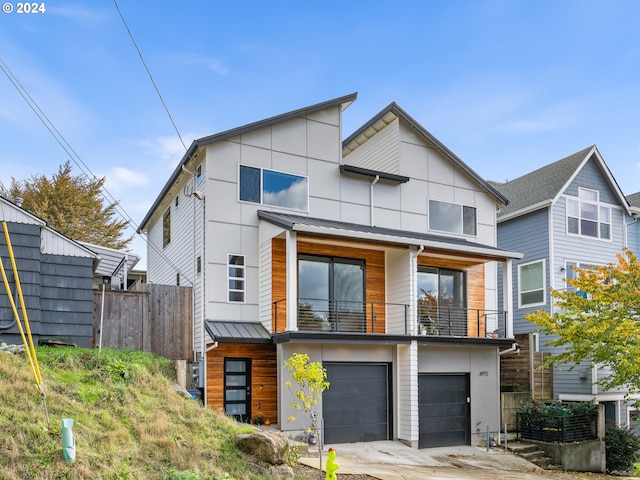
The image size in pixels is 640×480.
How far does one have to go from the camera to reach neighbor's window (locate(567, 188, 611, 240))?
936 inches

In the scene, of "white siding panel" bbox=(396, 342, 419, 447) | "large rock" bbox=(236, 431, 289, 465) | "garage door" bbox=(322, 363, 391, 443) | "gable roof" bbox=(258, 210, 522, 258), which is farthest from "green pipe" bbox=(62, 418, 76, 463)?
"white siding panel" bbox=(396, 342, 419, 447)

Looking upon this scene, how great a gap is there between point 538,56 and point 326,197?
7.52 m

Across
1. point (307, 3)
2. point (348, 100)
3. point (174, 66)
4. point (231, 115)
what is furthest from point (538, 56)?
point (174, 66)

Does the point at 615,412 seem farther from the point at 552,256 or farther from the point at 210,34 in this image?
the point at 210,34

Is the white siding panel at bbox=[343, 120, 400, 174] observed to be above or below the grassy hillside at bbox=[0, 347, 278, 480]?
above

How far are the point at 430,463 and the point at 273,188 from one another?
338 inches

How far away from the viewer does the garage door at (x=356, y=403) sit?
1702 cm

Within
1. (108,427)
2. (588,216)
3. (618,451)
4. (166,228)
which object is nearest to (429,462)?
(618,451)

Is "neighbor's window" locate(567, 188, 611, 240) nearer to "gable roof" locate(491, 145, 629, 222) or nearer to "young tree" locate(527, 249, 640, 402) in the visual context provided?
"gable roof" locate(491, 145, 629, 222)

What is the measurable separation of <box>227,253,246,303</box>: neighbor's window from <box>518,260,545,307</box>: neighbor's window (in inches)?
471

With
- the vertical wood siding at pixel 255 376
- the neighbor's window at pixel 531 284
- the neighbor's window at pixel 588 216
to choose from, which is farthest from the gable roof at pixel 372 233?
the neighbor's window at pixel 588 216

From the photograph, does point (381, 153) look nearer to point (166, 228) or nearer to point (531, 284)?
point (166, 228)

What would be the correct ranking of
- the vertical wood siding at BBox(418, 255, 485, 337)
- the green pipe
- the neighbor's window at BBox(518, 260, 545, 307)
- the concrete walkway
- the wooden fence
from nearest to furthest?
the green pipe, the concrete walkway, the wooden fence, the vertical wood siding at BBox(418, 255, 485, 337), the neighbor's window at BBox(518, 260, 545, 307)

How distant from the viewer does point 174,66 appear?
48.4ft
